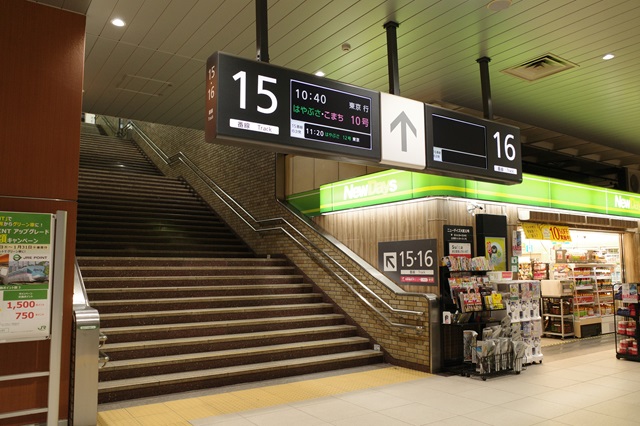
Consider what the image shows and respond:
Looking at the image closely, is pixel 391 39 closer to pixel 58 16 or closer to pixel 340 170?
pixel 58 16

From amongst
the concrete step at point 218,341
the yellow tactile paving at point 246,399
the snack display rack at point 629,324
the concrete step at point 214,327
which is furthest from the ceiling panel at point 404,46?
the yellow tactile paving at point 246,399

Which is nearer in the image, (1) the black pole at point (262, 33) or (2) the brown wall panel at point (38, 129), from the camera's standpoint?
(1) the black pole at point (262, 33)

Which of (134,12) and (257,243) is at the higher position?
(134,12)

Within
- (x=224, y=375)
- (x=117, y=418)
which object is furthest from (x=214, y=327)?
(x=117, y=418)

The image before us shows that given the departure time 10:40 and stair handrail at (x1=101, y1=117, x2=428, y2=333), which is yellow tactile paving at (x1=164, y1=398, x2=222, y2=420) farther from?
the departure time 10:40

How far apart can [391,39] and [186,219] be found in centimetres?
749

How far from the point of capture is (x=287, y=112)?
3.54m

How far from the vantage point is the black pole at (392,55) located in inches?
178

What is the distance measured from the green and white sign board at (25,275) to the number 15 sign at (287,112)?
62.8 inches

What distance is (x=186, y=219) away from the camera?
10.9 metres

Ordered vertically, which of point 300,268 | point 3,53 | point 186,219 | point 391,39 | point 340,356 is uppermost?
point 391,39

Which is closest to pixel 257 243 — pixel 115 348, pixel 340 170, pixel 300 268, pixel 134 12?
pixel 300 268

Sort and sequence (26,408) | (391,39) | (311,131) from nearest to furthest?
(311,131) < (26,408) < (391,39)

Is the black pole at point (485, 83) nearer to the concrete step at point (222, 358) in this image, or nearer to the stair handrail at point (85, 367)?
the concrete step at point (222, 358)
